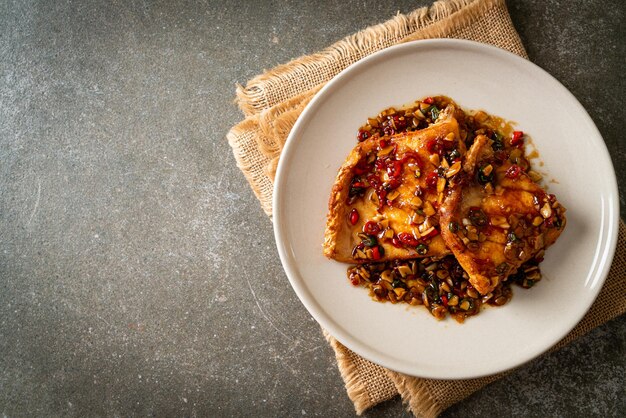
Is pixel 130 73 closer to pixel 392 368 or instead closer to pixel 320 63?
pixel 320 63

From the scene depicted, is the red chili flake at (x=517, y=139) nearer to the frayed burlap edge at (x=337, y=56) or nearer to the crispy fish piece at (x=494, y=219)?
the crispy fish piece at (x=494, y=219)

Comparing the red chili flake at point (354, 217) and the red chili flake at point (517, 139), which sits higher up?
the red chili flake at point (517, 139)

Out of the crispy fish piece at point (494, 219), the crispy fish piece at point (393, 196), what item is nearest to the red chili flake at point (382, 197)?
the crispy fish piece at point (393, 196)

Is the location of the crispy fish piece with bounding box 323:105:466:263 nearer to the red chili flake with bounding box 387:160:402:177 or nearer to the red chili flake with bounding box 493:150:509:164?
Result: the red chili flake with bounding box 387:160:402:177

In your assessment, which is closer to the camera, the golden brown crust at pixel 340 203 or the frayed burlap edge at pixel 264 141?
the golden brown crust at pixel 340 203

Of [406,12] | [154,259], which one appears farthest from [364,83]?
[154,259]

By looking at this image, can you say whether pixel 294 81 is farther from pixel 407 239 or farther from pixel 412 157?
pixel 407 239

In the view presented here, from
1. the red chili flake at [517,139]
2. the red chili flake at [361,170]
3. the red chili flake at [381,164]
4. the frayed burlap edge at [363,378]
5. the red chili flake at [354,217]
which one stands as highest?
the red chili flake at [517,139]

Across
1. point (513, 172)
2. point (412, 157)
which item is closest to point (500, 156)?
point (513, 172)
